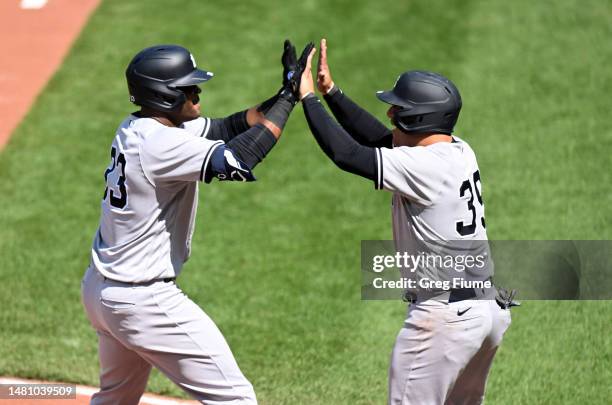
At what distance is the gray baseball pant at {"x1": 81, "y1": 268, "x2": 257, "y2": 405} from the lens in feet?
16.2

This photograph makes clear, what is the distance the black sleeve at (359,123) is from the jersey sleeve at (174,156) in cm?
100

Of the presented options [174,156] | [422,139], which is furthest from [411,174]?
[174,156]

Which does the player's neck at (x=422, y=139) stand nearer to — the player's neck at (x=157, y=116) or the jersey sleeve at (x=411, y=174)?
the jersey sleeve at (x=411, y=174)

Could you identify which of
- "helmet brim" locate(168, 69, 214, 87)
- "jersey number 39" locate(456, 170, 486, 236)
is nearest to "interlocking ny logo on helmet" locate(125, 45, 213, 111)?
"helmet brim" locate(168, 69, 214, 87)

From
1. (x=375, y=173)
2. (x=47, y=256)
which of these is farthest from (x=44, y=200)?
(x=375, y=173)

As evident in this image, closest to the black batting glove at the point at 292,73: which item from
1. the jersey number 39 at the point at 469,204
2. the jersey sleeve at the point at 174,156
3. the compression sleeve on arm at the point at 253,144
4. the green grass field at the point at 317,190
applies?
the compression sleeve on arm at the point at 253,144

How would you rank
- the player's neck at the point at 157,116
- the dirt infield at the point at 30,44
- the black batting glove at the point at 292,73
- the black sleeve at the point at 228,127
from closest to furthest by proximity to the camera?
1. the player's neck at the point at 157,116
2. the black batting glove at the point at 292,73
3. the black sleeve at the point at 228,127
4. the dirt infield at the point at 30,44

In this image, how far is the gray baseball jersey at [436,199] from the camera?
4770 millimetres

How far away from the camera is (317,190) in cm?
912

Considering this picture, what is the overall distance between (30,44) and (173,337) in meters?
7.52

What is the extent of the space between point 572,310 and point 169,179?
3741mm

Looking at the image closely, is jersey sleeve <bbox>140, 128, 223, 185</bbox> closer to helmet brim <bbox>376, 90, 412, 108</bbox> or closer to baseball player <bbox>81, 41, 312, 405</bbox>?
baseball player <bbox>81, 41, 312, 405</bbox>

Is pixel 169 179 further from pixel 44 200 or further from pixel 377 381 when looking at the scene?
pixel 44 200

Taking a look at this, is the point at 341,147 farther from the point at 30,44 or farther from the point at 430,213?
the point at 30,44
